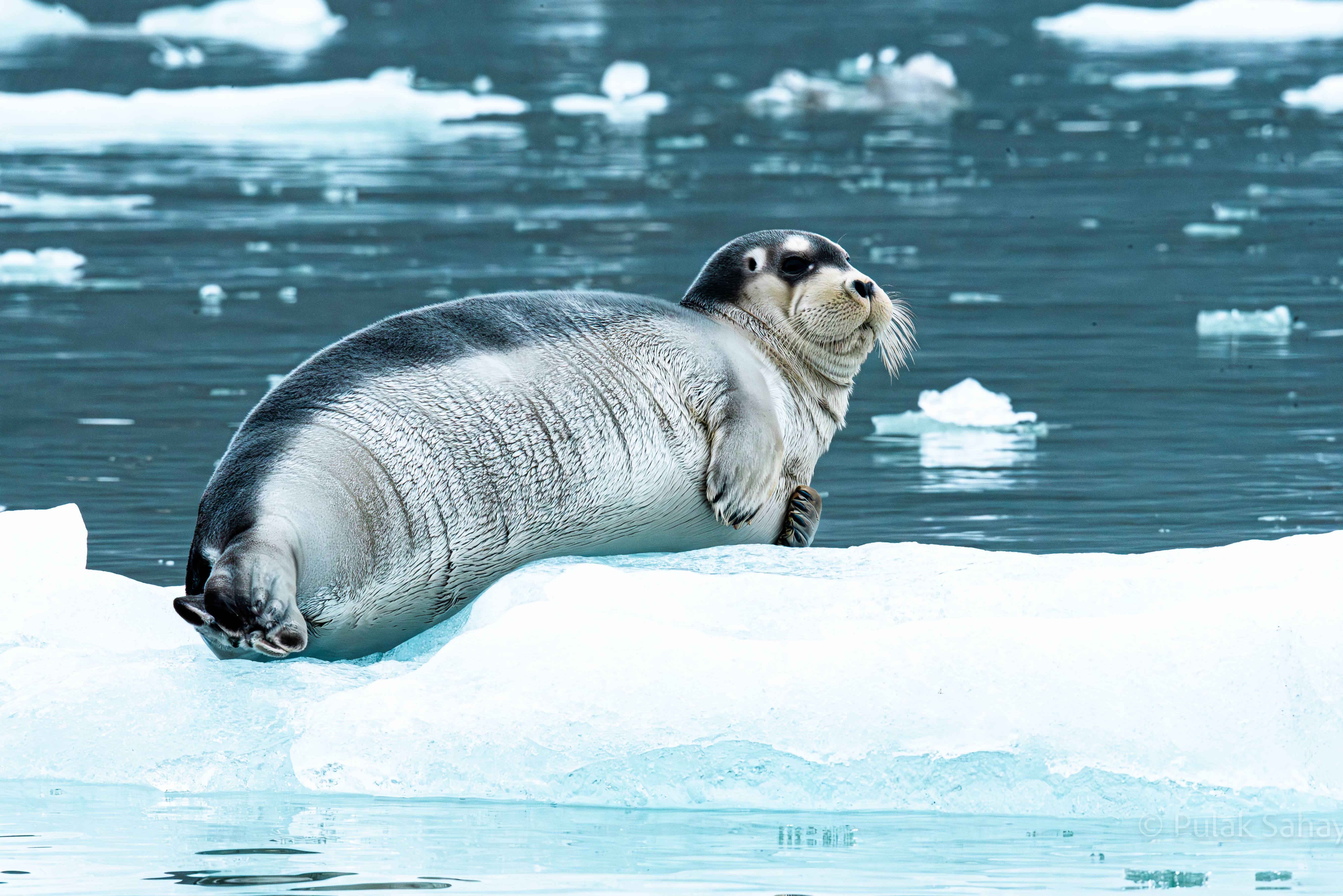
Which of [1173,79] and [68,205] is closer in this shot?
[68,205]

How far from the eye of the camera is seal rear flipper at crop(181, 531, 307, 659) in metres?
4.23

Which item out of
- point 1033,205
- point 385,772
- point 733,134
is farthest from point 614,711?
point 733,134

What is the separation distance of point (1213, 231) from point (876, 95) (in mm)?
12767

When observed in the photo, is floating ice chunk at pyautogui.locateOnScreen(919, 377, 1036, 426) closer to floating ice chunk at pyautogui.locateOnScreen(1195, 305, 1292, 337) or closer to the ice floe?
floating ice chunk at pyautogui.locateOnScreen(1195, 305, 1292, 337)

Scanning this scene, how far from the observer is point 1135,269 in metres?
13.4

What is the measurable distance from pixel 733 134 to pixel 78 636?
709 inches

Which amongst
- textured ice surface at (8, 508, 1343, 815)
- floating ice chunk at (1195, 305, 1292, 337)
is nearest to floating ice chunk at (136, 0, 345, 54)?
floating ice chunk at (1195, 305, 1292, 337)

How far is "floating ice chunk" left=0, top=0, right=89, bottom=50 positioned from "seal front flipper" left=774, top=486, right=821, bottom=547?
36.5 metres

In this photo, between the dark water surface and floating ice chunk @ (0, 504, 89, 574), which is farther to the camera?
the dark water surface

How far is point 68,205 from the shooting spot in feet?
56.5

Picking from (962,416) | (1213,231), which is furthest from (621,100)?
(962,416)

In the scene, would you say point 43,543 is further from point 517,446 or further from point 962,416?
point 962,416

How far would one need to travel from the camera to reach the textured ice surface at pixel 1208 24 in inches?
1437

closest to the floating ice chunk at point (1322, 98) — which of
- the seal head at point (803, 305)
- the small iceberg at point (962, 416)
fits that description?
the small iceberg at point (962, 416)
